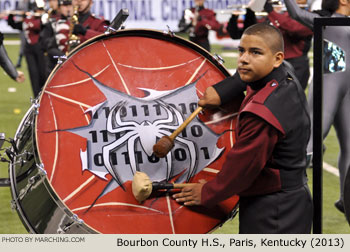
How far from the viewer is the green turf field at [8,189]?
5125mm

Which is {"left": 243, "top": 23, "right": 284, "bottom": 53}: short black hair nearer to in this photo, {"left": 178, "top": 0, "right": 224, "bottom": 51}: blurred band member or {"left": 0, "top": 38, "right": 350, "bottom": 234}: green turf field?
{"left": 0, "top": 38, "right": 350, "bottom": 234}: green turf field

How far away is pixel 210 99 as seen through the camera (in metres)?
3.45

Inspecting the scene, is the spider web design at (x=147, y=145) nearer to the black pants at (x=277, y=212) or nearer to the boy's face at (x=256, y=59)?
the black pants at (x=277, y=212)

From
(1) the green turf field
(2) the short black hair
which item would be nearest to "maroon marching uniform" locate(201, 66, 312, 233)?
(2) the short black hair

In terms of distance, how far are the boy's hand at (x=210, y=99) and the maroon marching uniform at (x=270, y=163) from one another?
199 millimetres

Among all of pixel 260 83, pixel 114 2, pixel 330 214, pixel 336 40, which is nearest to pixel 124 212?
pixel 260 83

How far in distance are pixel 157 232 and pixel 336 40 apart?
3.94 feet

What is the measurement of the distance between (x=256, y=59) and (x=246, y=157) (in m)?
0.40

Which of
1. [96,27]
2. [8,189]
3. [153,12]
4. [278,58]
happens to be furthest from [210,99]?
[153,12]

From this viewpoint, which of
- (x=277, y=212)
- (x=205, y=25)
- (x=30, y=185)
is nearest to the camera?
(x=277, y=212)

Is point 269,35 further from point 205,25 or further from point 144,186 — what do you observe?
point 205,25

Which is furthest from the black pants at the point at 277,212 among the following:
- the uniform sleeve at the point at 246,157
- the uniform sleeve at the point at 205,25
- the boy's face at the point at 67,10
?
the uniform sleeve at the point at 205,25

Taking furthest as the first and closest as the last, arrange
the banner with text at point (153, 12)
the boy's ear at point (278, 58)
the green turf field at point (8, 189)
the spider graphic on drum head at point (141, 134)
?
the banner with text at point (153, 12)
the green turf field at point (8, 189)
the spider graphic on drum head at point (141, 134)
the boy's ear at point (278, 58)

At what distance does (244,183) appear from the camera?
10.3ft
